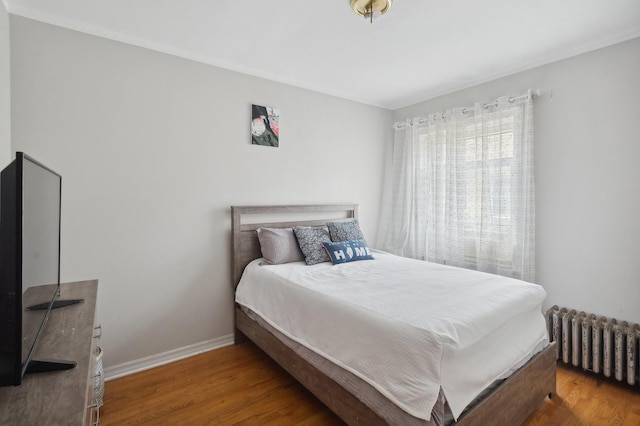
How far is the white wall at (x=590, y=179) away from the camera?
7.51ft

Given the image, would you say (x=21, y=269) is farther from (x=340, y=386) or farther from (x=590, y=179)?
(x=590, y=179)

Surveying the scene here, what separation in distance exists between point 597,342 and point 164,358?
10.8 feet

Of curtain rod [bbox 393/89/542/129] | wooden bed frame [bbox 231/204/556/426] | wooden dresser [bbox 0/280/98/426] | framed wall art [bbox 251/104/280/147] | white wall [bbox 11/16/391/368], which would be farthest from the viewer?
framed wall art [bbox 251/104/280/147]

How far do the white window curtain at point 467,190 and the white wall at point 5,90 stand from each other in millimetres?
3460

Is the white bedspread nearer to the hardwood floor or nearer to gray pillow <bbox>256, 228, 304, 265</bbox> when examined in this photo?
gray pillow <bbox>256, 228, 304, 265</bbox>

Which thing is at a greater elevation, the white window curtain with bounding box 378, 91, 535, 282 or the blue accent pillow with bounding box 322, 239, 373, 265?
the white window curtain with bounding box 378, 91, 535, 282

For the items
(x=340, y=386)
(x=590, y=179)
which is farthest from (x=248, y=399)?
(x=590, y=179)

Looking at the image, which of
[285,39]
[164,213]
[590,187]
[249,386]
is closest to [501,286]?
[590,187]

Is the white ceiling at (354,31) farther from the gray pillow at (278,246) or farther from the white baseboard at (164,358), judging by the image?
the white baseboard at (164,358)

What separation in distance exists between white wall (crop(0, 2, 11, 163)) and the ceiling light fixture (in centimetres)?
204

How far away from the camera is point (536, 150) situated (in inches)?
109

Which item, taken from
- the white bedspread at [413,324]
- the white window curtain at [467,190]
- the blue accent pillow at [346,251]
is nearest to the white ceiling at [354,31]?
the white window curtain at [467,190]

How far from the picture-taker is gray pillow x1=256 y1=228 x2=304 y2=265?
277 cm

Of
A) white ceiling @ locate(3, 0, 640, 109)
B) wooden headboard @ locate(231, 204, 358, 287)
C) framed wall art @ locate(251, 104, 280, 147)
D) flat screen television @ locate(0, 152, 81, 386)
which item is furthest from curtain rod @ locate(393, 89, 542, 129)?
flat screen television @ locate(0, 152, 81, 386)
